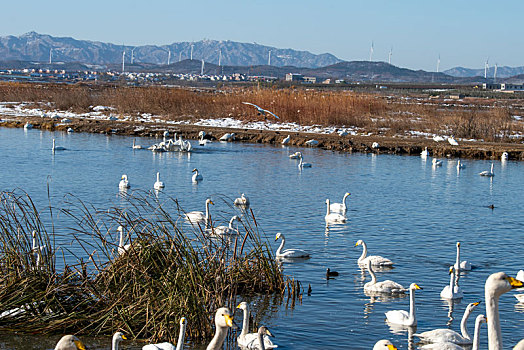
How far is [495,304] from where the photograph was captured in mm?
6199

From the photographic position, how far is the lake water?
12.0 metres

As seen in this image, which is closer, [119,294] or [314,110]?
[119,294]

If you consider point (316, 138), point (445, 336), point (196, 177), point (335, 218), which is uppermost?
point (316, 138)

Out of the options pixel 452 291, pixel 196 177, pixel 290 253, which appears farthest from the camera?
pixel 196 177

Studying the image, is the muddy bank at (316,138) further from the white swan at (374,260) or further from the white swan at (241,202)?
the white swan at (374,260)

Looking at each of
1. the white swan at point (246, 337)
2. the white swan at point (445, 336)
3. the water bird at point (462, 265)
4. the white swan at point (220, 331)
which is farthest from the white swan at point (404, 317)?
the white swan at point (220, 331)

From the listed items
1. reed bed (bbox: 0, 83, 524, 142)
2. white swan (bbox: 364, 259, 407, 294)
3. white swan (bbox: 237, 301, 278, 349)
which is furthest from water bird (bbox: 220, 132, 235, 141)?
white swan (bbox: 237, 301, 278, 349)

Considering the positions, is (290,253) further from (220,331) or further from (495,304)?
(495,304)

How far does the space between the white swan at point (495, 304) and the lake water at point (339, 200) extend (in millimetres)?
4424

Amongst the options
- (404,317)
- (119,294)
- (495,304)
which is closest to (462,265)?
(404,317)

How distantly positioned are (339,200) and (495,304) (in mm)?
17295

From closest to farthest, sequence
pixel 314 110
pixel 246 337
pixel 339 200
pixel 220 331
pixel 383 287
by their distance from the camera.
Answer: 1. pixel 220 331
2. pixel 246 337
3. pixel 383 287
4. pixel 339 200
5. pixel 314 110

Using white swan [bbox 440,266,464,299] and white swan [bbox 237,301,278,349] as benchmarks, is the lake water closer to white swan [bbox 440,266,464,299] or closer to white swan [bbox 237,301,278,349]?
white swan [bbox 440,266,464,299]

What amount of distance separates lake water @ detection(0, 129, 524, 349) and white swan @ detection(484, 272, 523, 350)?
4.42m
